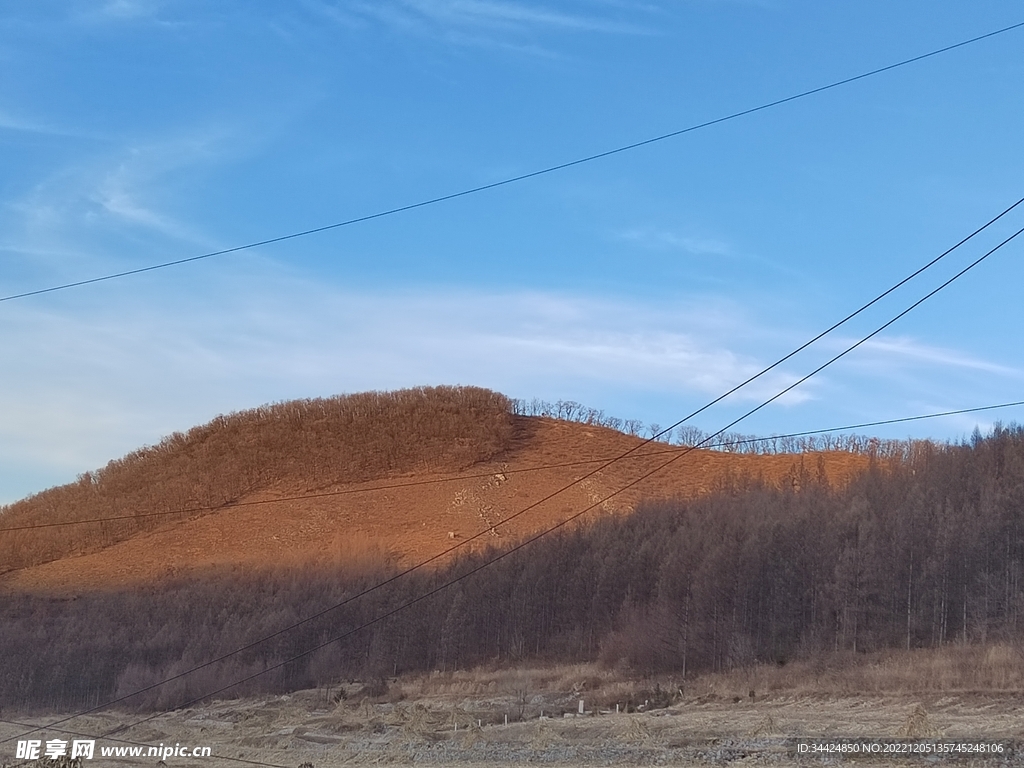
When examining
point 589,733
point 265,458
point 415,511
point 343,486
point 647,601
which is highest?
point 265,458

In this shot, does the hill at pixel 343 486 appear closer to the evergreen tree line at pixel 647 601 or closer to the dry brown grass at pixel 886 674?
the evergreen tree line at pixel 647 601

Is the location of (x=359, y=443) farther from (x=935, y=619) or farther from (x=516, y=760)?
(x=516, y=760)

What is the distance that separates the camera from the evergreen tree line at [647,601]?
34219mm

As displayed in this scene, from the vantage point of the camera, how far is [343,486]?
67625mm

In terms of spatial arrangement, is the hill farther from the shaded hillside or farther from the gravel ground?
the gravel ground

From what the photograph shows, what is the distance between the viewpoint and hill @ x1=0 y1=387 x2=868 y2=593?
58.0 m

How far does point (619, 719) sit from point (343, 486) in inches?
1766

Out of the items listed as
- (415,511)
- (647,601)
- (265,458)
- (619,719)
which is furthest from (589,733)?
(265,458)

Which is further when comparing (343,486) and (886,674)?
(343,486)

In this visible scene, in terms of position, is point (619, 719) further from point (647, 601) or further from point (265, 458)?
point (265, 458)

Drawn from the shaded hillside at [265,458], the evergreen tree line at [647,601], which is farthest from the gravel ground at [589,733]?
the shaded hillside at [265,458]

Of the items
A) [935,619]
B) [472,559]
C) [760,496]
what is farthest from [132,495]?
[935,619]

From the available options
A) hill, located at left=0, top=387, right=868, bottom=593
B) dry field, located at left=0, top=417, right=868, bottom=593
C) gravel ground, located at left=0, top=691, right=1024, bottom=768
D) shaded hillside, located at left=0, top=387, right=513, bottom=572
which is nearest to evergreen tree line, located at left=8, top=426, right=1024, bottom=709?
dry field, located at left=0, top=417, right=868, bottom=593

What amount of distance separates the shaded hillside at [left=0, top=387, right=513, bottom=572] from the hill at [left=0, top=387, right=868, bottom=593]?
145 millimetres
